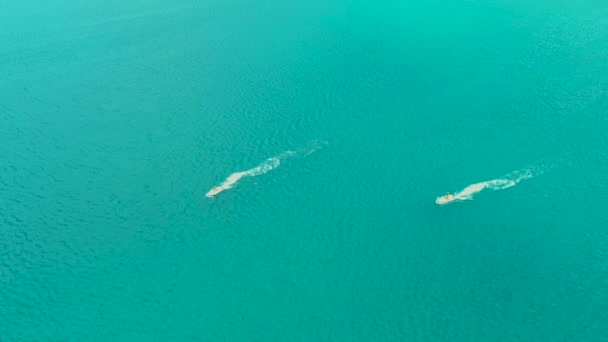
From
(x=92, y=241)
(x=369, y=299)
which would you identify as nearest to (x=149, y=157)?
(x=92, y=241)

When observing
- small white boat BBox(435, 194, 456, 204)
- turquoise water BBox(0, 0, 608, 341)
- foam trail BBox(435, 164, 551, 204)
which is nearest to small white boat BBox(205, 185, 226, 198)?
turquoise water BBox(0, 0, 608, 341)

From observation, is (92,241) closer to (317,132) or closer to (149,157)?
(149,157)

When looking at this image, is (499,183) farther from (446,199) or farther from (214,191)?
(214,191)

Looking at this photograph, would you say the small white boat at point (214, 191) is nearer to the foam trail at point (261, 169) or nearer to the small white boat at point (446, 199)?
the foam trail at point (261, 169)

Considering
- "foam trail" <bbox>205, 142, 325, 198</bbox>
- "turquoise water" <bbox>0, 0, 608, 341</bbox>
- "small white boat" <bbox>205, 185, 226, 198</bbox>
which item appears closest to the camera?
"turquoise water" <bbox>0, 0, 608, 341</bbox>

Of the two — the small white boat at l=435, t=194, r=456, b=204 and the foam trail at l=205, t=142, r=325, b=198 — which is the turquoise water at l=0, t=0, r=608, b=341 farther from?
the small white boat at l=435, t=194, r=456, b=204

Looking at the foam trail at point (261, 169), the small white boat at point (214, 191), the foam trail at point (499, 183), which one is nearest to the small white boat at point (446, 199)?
the foam trail at point (499, 183)

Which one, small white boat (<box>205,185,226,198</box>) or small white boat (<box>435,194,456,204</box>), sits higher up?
small white boat (<box>205,185,226,198</box>)
